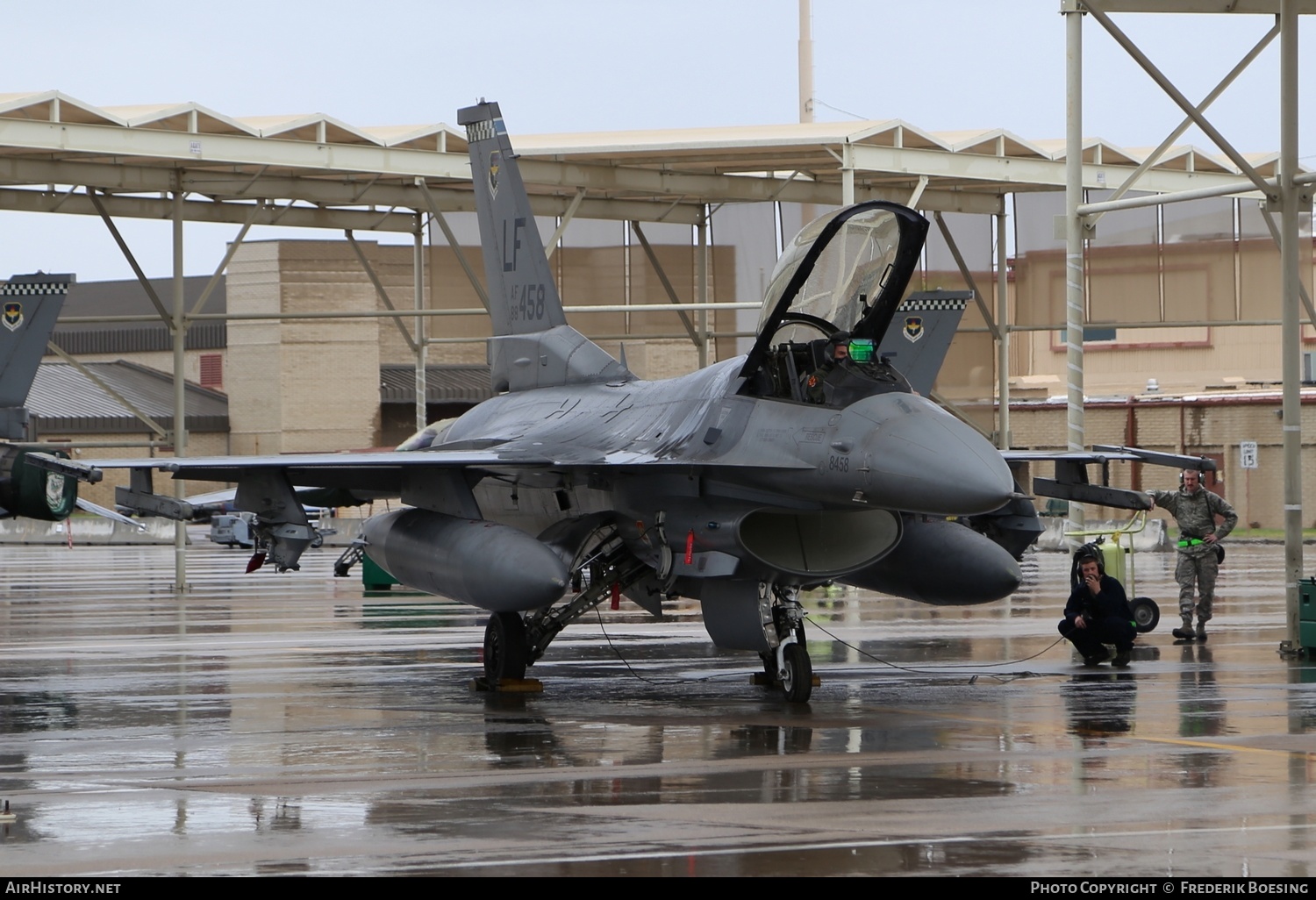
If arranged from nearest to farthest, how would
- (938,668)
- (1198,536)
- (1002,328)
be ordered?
(938,668), (1198,536), (1002,328)

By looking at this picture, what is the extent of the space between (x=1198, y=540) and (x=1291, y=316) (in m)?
2.96

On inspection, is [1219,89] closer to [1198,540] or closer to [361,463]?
[1198,540]

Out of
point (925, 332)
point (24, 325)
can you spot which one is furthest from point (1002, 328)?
point (24, 325)

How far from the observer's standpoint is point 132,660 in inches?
637

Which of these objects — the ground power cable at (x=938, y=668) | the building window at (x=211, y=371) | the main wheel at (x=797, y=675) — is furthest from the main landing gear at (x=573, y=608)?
the building window at (x=211, y=371)

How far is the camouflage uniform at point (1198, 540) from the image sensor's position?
57.3 feet

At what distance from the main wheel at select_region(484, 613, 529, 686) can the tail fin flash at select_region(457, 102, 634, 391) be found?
2.99 metres

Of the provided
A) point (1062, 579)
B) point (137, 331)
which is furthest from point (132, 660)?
point (137, 331)

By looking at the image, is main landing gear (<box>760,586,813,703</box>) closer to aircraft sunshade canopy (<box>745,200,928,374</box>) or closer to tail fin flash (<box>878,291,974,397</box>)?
aircraft sunshade canopy (<box>745,200,928,374</box>)

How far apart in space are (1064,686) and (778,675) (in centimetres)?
235

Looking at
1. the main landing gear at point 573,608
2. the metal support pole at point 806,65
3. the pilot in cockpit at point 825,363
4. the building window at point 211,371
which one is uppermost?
the metal support pole at point 806,65

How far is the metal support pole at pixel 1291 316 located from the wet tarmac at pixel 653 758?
37.8 inches

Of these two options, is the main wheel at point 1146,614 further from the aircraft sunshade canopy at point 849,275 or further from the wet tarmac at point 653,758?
the aircraft sunshade canopy at point 849,275

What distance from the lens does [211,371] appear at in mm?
69375
